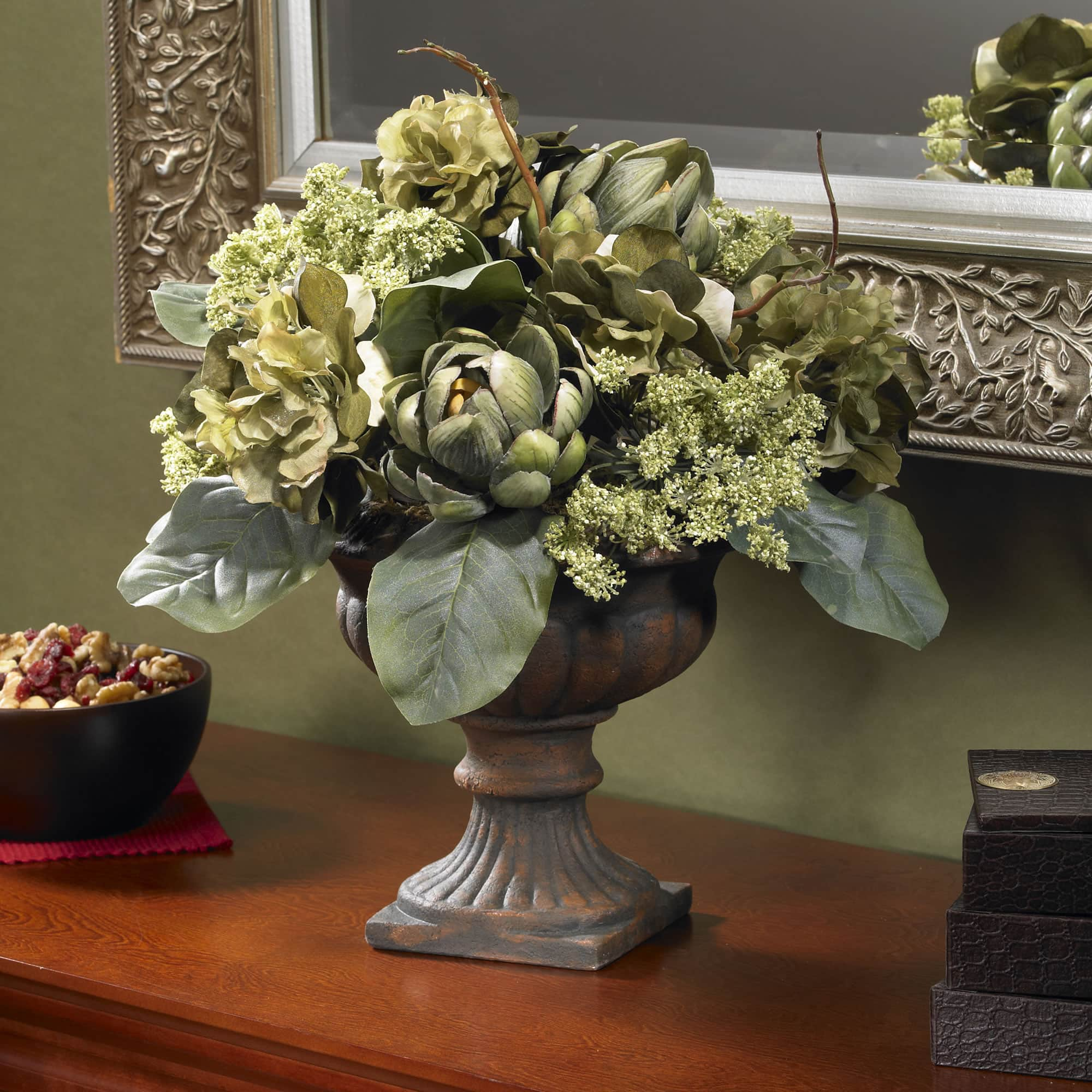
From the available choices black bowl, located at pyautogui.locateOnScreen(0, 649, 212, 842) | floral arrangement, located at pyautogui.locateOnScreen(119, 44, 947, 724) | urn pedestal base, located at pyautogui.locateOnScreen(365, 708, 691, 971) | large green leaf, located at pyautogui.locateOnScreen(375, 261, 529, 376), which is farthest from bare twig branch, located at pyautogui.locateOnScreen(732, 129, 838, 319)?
black bowl, located at pyautogui.locateOnScreen(0, 649, 212, 842)

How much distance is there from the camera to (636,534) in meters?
0.61

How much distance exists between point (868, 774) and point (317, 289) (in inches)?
19.9

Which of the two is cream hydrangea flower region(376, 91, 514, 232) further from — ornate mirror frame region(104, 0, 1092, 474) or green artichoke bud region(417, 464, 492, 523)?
ornate mirror frame region(104, 0, 1092, 474)

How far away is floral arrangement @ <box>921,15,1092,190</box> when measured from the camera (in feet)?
2.48

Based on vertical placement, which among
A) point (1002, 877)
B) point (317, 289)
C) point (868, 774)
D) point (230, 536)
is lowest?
point (868, 774)

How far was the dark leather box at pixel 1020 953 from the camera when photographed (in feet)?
1.90

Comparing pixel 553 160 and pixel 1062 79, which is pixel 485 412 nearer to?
pixel 553 160

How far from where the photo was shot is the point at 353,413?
60cm

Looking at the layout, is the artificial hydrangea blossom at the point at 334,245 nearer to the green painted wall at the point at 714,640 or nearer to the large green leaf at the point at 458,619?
the large green leaf at the point at 458,619

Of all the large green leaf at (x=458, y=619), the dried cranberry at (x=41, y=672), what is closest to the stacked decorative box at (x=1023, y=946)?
the large green leaf at (x=458, y=619)

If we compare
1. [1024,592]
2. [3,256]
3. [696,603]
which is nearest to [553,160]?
[696,603]

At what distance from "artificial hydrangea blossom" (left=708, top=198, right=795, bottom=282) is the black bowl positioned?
0.43 m

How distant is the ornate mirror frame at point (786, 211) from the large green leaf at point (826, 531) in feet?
0.50

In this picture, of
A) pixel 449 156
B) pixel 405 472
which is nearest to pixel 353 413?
pixel 405 472
